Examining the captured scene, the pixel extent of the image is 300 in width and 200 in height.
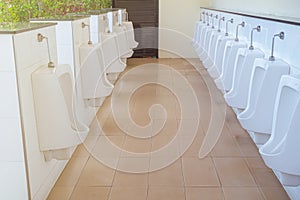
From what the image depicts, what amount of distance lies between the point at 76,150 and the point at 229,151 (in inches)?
49.9

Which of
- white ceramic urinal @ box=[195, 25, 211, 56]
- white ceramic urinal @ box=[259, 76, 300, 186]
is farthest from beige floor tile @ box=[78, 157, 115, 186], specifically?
white ceramic urinal @ box=[195, 25, 211, 56]

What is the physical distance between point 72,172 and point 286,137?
153 centimetres

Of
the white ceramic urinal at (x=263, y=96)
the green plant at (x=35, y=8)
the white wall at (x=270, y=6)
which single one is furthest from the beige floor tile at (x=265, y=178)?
the green plant at (x=35, y=8)

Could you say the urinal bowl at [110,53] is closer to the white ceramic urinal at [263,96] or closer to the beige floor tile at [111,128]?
the beige floor tile at [111,128]

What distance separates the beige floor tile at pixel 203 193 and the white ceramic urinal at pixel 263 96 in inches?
18.6

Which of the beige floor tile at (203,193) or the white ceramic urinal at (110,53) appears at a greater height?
the white ceramic urinal at (110,53)

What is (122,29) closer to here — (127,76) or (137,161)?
(127,76)

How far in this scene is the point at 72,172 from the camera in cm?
265

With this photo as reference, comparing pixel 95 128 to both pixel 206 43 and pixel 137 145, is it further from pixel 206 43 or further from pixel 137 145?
pixel 206 43

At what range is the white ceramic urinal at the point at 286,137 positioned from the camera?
5.91 feet

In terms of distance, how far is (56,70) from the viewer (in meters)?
2.19

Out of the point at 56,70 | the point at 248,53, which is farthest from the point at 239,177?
the point at 56,70

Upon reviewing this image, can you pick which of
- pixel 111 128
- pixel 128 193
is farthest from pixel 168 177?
pixel 111 128

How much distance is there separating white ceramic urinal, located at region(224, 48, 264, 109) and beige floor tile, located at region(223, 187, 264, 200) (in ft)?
2.43
